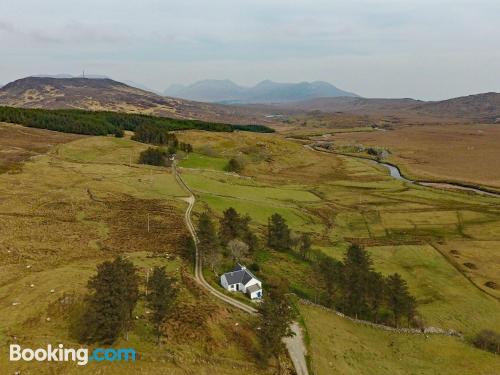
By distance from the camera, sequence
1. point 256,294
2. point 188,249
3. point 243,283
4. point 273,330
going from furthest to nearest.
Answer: point 188,249
point 243,283
point 256,294
point 273,330

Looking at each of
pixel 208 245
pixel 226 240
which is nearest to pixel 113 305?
pixel 208 245

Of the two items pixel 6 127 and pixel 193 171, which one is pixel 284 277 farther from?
pixel 6 127

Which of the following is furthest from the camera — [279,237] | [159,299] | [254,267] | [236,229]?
[279,237]

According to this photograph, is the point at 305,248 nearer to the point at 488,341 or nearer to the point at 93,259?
the point at 488,341

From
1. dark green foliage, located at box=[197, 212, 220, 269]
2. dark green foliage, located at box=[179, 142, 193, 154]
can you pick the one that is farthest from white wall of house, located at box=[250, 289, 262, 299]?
dark green foliage, located at box=[179, 142, 193, 154]

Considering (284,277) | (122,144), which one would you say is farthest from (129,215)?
(122,144)

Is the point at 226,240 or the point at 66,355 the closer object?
the point at 66,355
